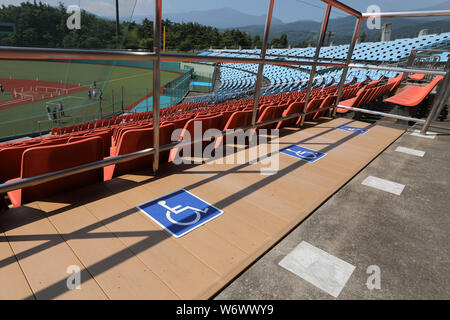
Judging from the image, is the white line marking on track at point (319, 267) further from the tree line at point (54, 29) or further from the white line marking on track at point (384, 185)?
the tree line at point (54, 29)

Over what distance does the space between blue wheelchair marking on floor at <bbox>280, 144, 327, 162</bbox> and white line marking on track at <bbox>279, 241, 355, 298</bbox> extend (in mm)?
1464

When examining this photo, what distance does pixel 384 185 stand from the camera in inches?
87.4

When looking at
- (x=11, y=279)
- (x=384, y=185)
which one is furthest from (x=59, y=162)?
(x=384, y=185)

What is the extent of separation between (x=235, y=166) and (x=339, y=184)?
948 millimetres

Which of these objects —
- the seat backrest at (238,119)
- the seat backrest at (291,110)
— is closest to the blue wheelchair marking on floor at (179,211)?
the seat backrest at (238,119)

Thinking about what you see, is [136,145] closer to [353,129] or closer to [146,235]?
[146,235]

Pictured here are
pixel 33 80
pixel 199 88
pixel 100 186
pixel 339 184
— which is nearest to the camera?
pixel 100 186

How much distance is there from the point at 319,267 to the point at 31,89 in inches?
1072

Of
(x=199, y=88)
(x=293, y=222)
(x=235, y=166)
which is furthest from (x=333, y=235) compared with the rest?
(x=199, y=88)

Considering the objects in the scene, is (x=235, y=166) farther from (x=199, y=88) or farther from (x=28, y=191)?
(x=199, y=88)

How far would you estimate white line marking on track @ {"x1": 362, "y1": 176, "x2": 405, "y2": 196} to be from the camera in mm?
2142

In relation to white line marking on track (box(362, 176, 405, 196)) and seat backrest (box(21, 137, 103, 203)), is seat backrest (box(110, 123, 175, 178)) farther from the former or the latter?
white line marking on track (box(362, 176, 405, 196))

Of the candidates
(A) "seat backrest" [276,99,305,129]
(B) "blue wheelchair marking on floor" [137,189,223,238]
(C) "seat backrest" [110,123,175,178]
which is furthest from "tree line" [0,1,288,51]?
(B) "blue wheelchair marking on floor" [137,189,223,238]
